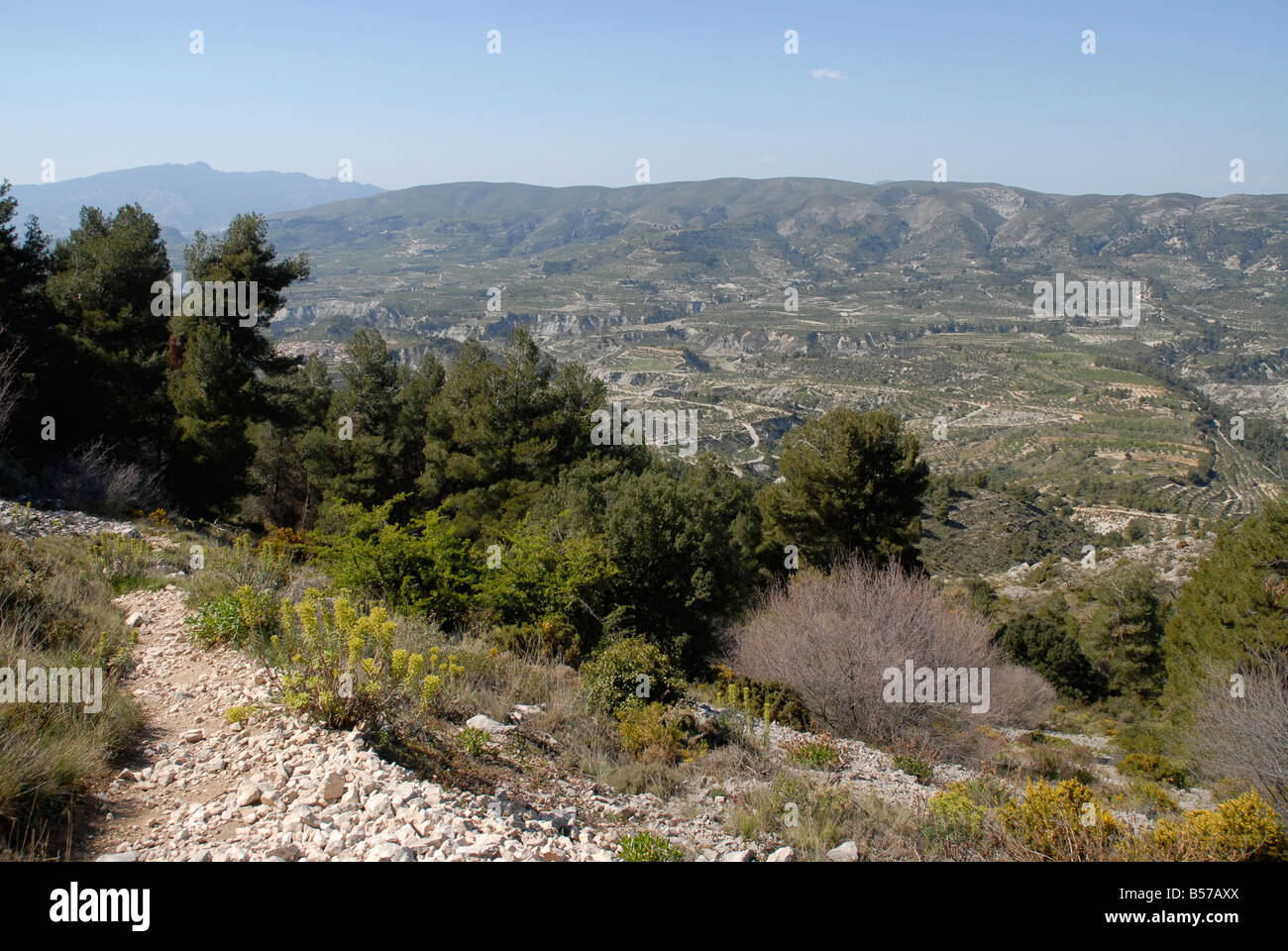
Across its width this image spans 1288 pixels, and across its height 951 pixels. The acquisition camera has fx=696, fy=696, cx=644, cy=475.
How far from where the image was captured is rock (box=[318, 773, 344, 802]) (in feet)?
11.3

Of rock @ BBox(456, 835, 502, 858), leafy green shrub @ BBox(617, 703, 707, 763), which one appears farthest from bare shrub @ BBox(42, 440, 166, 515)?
rock @ BBox(456, 835, 502, 858)

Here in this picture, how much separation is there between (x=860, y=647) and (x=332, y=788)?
304 inches

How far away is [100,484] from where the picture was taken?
12555 mm

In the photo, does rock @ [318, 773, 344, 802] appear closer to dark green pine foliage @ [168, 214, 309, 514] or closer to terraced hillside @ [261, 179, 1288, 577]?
dark green pine foliage @ [168, 214, 309, 514]

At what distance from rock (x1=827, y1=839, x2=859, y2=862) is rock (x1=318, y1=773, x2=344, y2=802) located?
2670mm

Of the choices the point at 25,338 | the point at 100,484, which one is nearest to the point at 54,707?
the point at 100,484

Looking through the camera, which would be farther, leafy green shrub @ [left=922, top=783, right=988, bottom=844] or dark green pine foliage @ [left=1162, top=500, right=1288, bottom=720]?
dark green pine foliage @ [left=1162, top=500, right=1288, bottom=720]

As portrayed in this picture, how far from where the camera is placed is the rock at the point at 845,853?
396 centimetres

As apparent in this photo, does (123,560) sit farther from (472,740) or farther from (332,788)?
→ (332,788)

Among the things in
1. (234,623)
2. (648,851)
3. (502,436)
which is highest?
(502,436)

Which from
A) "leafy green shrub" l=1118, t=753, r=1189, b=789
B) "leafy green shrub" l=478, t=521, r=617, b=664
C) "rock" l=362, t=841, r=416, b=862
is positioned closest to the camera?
"rock" l=362, t=841, r=416, b=862

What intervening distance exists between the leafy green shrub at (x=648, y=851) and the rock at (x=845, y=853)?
955 millimetres

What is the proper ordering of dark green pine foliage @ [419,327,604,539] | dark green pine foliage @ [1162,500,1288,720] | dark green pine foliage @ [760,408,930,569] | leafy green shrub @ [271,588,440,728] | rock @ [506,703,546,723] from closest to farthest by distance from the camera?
leafy green shrub @ [271,588,440,728]
rock @ [506,703,546,723]
dark green pine foliage @ [1162,500,1288,720]
dark green pine foliage @ [760,408,930,569]
dark green pine foliage @ [419,327,604,539]
